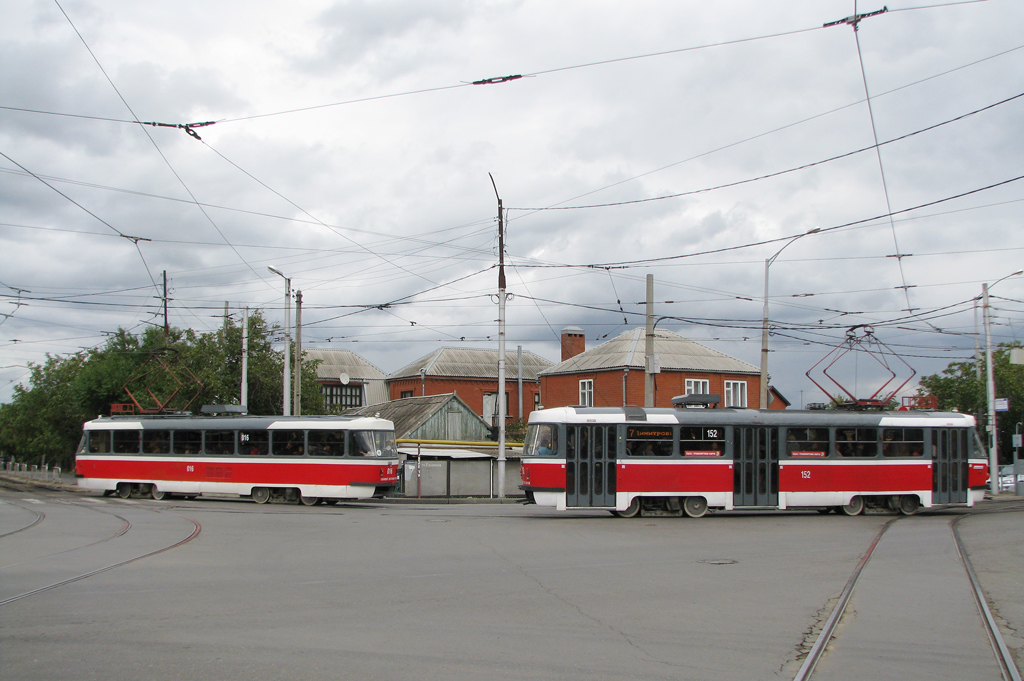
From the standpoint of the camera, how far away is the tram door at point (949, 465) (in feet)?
74.3

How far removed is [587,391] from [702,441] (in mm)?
36717

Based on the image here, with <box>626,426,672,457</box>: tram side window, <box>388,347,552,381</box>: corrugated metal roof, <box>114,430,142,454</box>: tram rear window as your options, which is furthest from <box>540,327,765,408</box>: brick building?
<box>626,426,672,457</box>: tram side window

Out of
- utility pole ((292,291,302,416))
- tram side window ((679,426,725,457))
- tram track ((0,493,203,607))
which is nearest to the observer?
tram track ((0,493,203,607))

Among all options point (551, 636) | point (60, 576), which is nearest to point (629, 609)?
point (551, 636)

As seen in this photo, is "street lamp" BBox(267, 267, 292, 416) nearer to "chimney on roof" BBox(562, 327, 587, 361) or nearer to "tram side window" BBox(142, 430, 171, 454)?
"tram side window" BBox(142, 430, 171, 454)

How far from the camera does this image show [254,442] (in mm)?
27141

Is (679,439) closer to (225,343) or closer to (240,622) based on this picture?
(240,622)

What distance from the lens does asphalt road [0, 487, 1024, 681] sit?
7000 mm

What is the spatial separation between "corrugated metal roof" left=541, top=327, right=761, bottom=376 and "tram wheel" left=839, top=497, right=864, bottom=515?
31400mm

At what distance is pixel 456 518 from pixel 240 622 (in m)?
12.7

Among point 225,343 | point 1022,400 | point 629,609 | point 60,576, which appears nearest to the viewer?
point 629,609

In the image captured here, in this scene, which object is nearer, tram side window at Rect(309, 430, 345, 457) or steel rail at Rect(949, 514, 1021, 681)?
steel rail at Rect(949, 514, 1021, 681)

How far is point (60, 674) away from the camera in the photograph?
6520 millimetres

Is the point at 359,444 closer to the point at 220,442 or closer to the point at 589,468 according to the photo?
the point at 220,442
